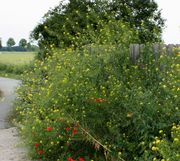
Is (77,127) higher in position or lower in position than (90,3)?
lower

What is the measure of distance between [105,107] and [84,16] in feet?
42.3

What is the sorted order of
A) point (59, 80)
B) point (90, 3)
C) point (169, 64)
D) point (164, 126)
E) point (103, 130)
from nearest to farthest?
point (164, 126)
point (103, 130)
point (169, 64)
point (59, 80)
point (90, 3)

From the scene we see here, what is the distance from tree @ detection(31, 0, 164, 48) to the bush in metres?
8.46

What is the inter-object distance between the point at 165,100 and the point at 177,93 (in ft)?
1.05

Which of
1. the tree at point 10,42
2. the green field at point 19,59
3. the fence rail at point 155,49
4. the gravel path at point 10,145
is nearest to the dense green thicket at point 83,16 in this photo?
the green field at point 19,59

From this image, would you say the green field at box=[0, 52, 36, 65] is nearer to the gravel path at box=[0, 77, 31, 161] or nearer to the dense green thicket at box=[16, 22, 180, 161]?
the gravel path at box=[0, 77, 31, 161]

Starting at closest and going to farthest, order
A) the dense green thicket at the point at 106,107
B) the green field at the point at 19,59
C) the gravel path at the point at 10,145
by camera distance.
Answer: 1. the dense green thicket at the point at 106,107
2. the gravel path at the point at 10,145
3. the green field at the point at 19,59

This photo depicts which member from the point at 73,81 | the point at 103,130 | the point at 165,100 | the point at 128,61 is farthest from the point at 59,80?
the point at 165,100

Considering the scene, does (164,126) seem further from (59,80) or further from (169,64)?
(59,80)

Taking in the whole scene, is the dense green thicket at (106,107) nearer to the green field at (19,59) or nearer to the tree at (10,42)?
the green field at (19,59)

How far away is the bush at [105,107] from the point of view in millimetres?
6941

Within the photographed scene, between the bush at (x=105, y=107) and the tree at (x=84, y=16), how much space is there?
333 inches

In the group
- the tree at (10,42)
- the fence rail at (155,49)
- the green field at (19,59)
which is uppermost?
the fence rail at (155,49)

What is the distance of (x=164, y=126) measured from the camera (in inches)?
262
